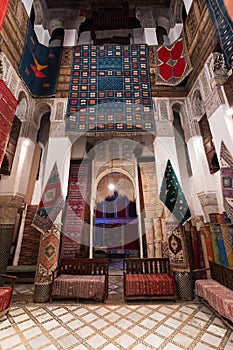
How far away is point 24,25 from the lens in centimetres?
506

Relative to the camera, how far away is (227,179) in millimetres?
3195

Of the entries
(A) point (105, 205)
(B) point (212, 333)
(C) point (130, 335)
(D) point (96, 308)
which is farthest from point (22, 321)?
(A) point (105, 205)

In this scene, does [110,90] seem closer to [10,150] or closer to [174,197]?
[10,150]

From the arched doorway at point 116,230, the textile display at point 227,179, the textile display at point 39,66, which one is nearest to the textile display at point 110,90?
the textile display at point 39,66

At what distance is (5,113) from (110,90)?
300 cm

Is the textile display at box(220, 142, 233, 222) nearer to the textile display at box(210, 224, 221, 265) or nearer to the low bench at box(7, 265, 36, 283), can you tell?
the textile display at box(210, 224, 221, 265)

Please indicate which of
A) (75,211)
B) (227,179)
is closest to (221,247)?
(227,179)

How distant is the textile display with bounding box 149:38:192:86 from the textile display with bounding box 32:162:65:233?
429cm

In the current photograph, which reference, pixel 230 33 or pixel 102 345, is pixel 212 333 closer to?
pixel 102 345

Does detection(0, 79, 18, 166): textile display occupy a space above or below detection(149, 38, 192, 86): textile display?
below

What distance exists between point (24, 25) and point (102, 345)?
7378 mm

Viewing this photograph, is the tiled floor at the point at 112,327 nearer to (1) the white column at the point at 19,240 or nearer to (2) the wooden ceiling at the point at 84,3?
(1) the white column at the point at 19,240

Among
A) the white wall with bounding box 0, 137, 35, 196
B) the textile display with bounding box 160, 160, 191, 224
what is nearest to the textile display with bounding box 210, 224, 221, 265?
the textile display with bounding box 160, 160, 191, 224

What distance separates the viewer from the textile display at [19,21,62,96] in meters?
5.01
